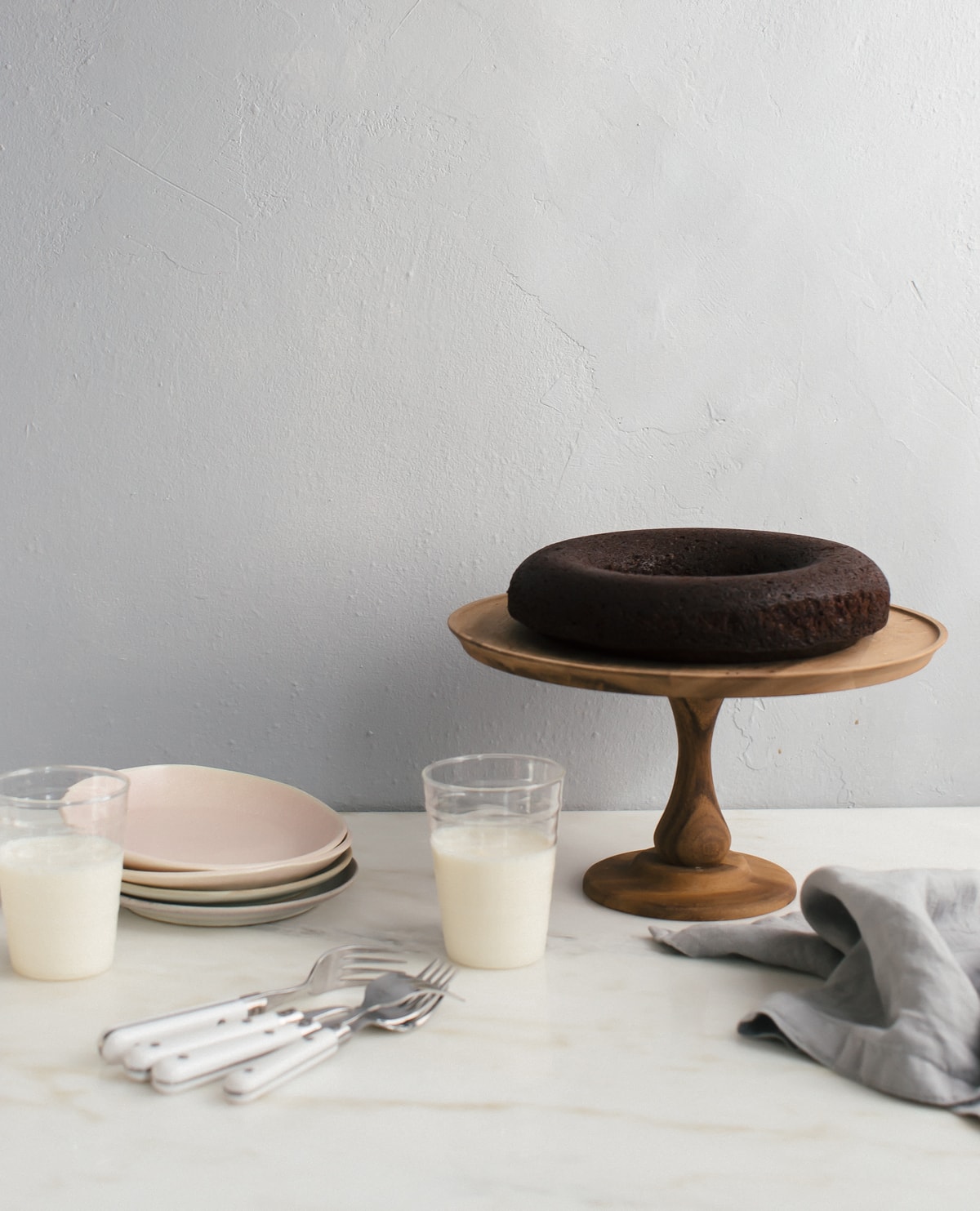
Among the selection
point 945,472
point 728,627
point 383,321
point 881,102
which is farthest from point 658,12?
point 728,627

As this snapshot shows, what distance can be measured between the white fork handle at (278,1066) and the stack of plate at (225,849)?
0.19 m

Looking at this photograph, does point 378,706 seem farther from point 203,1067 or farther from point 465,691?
point 203,1067

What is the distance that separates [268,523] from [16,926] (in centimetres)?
45

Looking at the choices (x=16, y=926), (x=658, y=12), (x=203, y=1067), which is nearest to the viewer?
(x=203, y=1067)

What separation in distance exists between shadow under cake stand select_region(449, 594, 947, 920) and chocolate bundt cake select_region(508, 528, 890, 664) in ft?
0.05

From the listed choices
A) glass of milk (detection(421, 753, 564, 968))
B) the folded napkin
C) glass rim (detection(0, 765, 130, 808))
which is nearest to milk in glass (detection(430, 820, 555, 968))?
glass of milk (detection(421, 753, 564, 968))

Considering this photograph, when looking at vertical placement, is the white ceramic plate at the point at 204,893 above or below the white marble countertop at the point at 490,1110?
above

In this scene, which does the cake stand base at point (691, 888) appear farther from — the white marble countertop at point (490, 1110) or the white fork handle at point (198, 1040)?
the white fork handle at point (198, 1040)

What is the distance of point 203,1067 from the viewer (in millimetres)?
620

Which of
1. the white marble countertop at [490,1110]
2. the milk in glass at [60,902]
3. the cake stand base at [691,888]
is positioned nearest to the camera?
the white marble countertop at [490,1110]

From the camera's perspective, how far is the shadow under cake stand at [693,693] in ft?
2.55

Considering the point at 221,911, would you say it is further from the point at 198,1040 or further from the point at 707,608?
the point at 707,608

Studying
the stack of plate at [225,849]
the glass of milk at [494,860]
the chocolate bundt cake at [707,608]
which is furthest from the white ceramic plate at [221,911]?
the chocolate bundt cake at [707,608]

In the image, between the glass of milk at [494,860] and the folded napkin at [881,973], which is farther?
the glass of milk at [494,860]
